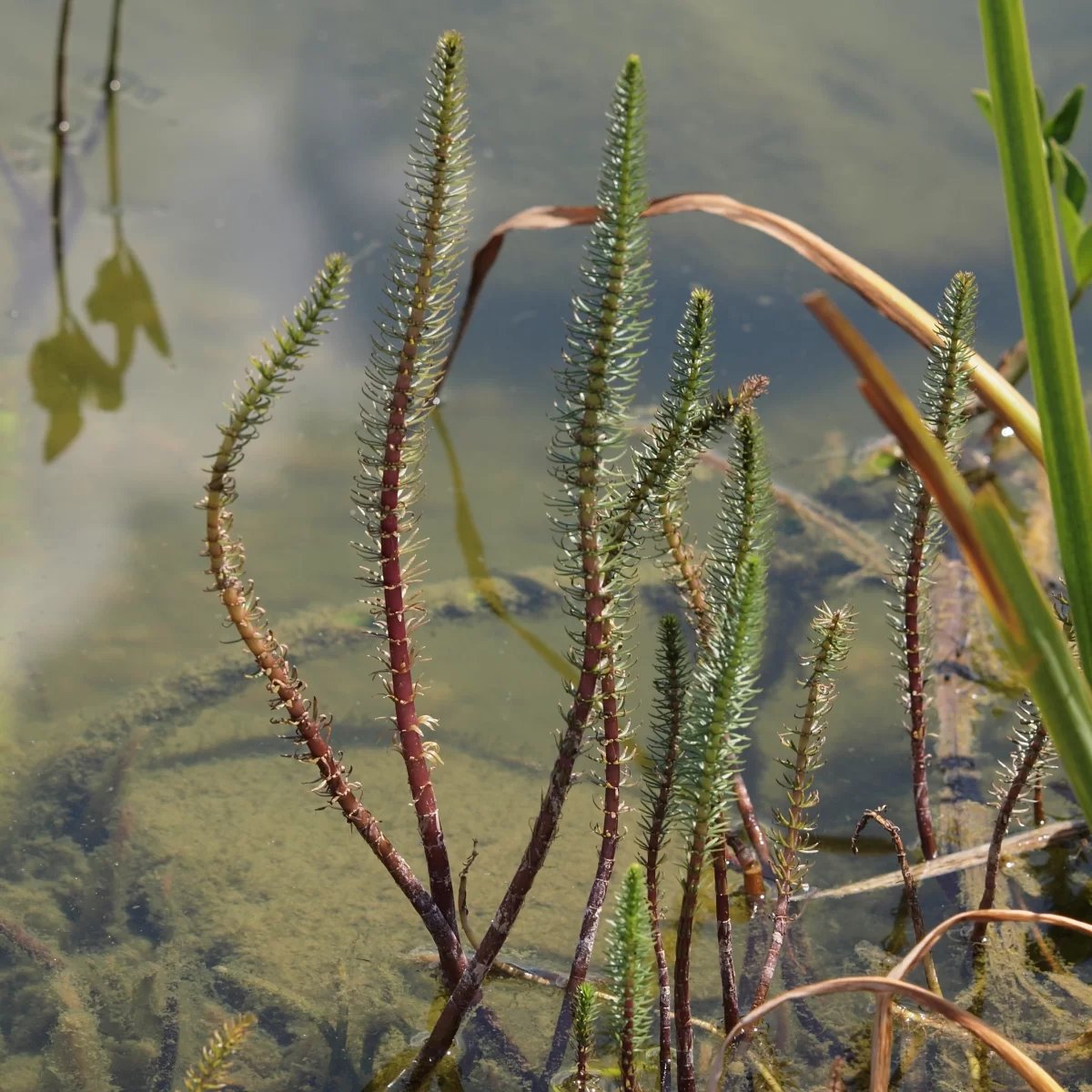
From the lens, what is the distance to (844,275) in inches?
96.1

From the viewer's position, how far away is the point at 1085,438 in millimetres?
1199

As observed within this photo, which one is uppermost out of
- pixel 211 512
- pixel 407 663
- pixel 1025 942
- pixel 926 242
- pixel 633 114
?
pixel 926 242

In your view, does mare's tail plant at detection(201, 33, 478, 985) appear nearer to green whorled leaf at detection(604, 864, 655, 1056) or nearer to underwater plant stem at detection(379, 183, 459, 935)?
underwater plant stem at detection(379, 183, 459, 935)

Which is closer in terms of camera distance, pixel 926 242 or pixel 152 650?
pixel 152 650

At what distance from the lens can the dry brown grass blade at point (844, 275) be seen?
190cm

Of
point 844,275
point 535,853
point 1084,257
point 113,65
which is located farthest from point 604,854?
point 113,65

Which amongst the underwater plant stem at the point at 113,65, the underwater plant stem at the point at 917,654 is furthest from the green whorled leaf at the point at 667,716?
the underwater plant stem at the point at 113,65

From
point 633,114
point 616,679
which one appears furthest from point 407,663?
point 633,114

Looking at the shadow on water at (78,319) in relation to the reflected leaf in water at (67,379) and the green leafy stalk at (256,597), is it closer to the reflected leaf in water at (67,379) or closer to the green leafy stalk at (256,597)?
the reflected leaf in water at (67,379)

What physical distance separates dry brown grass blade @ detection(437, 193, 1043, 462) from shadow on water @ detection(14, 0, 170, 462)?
139 centimetres

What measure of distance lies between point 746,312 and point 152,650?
2.58 meters

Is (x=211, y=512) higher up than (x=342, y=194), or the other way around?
(x=342, y=194)

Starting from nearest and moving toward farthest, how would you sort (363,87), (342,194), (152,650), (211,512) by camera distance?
(211,512)
(152,650)
(342,194)
(363,87)

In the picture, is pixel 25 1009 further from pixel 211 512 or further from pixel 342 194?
pixel 342 194
